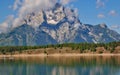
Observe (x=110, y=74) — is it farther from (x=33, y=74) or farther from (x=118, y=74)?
(x=33, y=74)

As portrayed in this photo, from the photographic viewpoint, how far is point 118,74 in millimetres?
93375

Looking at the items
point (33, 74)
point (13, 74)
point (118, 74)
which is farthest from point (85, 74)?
point (13, 74)

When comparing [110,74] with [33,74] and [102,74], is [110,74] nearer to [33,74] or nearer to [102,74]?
[102,74]

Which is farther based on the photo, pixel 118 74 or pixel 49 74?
pixel 49 74

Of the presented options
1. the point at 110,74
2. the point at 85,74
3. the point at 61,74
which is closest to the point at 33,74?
the point at 61,74

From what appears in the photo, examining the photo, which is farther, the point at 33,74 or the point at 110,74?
the point at 33,74

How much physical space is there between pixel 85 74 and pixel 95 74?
12.5 feet

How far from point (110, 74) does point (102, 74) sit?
8.90ft

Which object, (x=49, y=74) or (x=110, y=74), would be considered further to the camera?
(x=49, y=74)

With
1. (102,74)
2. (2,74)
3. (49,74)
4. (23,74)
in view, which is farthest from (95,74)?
(2,74)

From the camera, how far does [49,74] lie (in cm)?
9981

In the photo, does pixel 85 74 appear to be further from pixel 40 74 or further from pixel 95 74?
pixel 40 74

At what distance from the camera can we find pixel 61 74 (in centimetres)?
9925

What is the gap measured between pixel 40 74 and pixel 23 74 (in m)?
6.36
